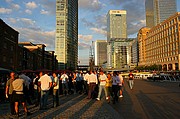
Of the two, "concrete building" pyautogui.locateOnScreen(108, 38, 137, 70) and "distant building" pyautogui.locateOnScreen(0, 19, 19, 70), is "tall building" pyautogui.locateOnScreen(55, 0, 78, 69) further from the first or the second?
"distant building" pyautogui.locateOnScreen(0, 19, 19, 70)

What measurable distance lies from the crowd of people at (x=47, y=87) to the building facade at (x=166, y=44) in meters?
75.4

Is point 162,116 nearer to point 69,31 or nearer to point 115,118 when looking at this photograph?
point 115,118

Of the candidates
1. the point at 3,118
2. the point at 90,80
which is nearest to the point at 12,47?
the point at 90,80

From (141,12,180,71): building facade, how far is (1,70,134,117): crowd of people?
247 feet

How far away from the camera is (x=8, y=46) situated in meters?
48.4

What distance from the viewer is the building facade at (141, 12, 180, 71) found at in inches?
3323

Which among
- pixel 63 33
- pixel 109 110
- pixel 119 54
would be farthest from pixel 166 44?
pixel 119 54

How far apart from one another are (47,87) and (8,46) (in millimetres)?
43051

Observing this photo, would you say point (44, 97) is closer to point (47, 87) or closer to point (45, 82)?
point (47, 87)

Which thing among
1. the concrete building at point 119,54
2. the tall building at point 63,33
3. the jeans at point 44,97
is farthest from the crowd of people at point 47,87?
the concrete building at point 119,54

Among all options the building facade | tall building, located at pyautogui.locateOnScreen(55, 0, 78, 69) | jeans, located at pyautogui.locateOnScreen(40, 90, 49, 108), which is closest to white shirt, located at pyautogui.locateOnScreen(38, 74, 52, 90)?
jeans, located at pyautogui.locateOnScreen(40, 90, 49, 108)

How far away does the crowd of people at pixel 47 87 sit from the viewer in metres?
8.20

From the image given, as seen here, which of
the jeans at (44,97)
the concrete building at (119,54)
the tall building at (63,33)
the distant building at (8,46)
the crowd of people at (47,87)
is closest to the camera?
the crowd of people at (47,87)

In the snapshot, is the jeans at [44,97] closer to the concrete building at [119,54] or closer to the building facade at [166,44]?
the building facade at [166,44]
